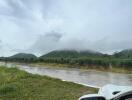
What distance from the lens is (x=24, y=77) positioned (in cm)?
1491

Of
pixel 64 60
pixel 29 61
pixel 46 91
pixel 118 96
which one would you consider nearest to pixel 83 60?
pixel 64 60

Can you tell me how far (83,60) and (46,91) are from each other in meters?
52.6

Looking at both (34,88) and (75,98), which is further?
(34,88)

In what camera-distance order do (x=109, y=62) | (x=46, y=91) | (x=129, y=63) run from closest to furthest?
(x=46, y=91) → (x=129, y=63) → (x=109, y=62)

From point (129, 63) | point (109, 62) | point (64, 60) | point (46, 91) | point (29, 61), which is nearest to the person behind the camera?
point (46, 91)

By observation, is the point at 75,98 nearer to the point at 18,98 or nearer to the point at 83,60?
the point at 18,98

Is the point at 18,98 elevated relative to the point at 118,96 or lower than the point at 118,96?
lower

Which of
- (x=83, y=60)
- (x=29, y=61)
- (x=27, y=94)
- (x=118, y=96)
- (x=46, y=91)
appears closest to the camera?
(x=118, y=96)

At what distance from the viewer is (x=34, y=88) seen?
36.8 ft

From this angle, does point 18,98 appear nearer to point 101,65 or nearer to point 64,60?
point 101,65

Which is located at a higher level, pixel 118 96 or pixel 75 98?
pixel 118 96

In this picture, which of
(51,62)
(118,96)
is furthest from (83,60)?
(118,96)

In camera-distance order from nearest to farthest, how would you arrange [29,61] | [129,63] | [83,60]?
[129,63]
[83,60]
[29,61]

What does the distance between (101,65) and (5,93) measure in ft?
150
